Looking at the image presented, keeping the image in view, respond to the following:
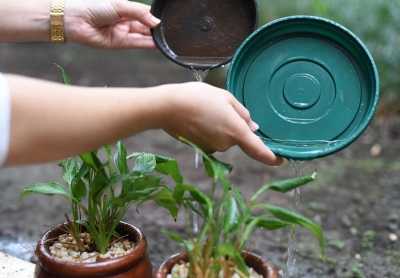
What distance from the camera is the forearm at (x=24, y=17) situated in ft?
6.16

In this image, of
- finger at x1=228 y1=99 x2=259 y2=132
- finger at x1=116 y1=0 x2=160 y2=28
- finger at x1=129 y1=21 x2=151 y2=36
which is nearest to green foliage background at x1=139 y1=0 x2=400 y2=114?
finger at x1=129 y1=21 x2=151 y2=36

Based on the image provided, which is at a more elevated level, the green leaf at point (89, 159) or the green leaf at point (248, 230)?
the green leaf at point (248, 230)

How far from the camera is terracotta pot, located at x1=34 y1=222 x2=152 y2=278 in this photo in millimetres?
1260

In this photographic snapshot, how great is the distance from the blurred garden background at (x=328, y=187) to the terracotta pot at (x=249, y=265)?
632 millimetres

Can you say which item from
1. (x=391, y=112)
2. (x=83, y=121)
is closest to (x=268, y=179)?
(x=391, y=112)

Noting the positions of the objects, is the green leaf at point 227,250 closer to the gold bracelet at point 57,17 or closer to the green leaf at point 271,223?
the green leaf at point 271,223

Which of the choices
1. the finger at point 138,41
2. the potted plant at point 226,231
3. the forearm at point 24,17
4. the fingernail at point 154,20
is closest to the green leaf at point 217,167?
the potted plant at point 226,231

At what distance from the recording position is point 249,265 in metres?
1.29

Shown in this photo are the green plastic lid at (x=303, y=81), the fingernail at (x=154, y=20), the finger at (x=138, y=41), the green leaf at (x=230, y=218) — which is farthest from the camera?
the finger at (x=138, y=41)

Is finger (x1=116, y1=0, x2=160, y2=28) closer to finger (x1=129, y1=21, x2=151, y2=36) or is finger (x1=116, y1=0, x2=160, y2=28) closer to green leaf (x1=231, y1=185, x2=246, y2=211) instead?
finger (x1=129, y1=21, x2=151, y2=36)

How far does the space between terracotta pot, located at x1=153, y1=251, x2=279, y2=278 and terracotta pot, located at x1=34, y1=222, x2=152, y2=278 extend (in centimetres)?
10

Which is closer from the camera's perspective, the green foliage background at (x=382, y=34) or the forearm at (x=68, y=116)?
the forearm at (x=68, y=116)

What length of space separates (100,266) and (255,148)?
469 millimetres

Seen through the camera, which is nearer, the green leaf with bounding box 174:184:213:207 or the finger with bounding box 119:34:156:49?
the green leaf with bounding box 174:184:213:207
